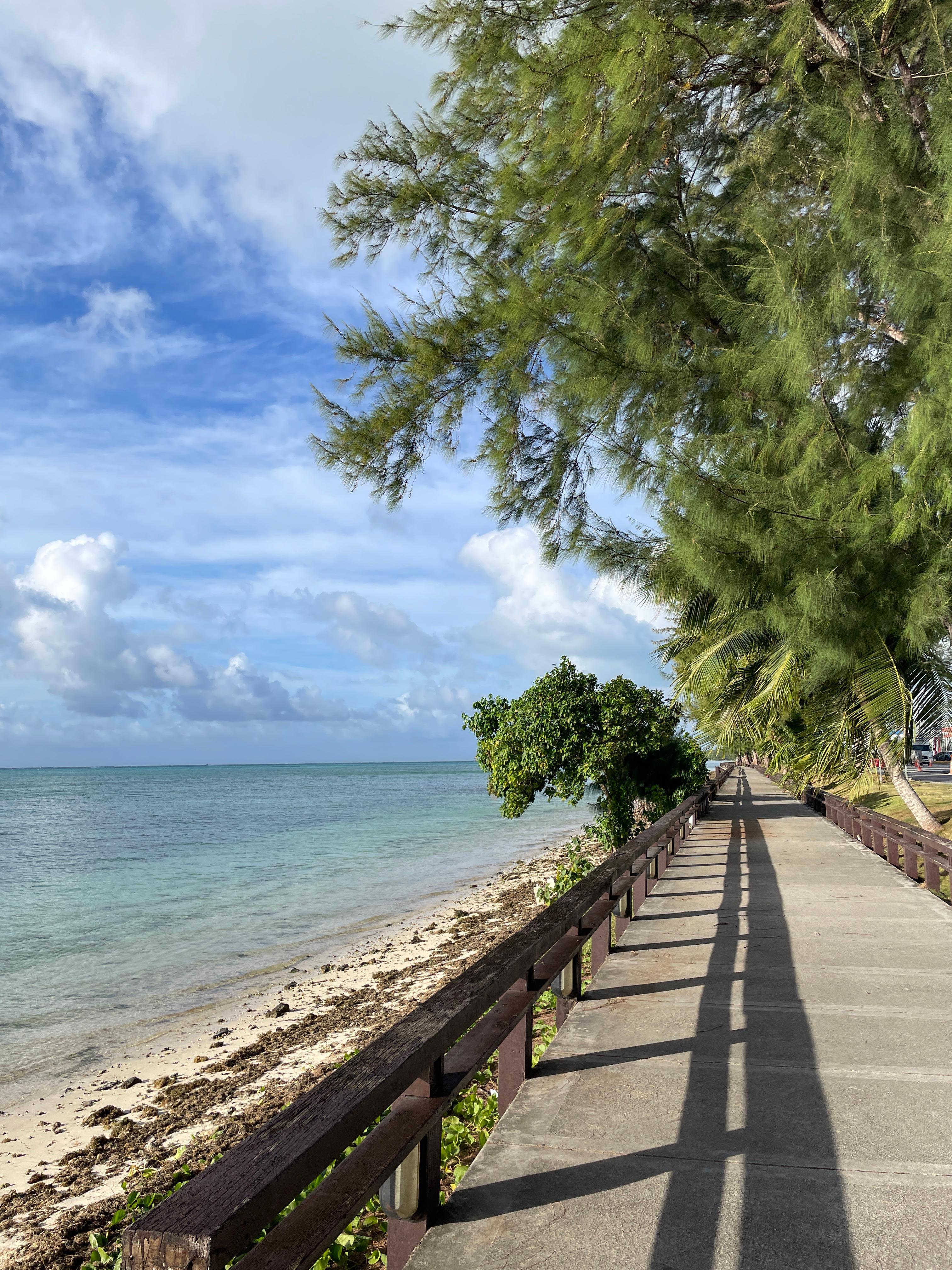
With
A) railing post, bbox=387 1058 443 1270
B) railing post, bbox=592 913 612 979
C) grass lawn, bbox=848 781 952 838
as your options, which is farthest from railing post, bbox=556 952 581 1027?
grass lawn, bbox=848 781 952 838

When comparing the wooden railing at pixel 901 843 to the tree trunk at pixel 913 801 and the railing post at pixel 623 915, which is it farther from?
the railing post at pixel 623 915

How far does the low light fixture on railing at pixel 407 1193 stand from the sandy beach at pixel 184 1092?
3.28 m

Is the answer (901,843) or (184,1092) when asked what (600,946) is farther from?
(901,843)

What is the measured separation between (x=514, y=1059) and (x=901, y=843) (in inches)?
360

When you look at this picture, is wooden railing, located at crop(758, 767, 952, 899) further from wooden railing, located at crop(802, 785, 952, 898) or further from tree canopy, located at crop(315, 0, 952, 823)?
tree canopy, located at crop(315, 0, 952, 823)

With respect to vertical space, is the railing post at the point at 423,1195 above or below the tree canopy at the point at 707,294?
below

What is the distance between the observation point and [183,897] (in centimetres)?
2144

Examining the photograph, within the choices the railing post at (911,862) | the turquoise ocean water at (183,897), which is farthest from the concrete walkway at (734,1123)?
the turquoise ocean water at (183,897)

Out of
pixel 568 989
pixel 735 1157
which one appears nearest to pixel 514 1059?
pixel 735 1157

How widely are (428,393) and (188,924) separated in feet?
45.2

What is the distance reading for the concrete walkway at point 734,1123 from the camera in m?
2.78

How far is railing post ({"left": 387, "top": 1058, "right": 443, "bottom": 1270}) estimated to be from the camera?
2834mm

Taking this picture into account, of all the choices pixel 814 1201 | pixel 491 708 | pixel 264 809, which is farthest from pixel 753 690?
pixel 264 809

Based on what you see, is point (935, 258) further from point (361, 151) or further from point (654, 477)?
point (361, 151)
